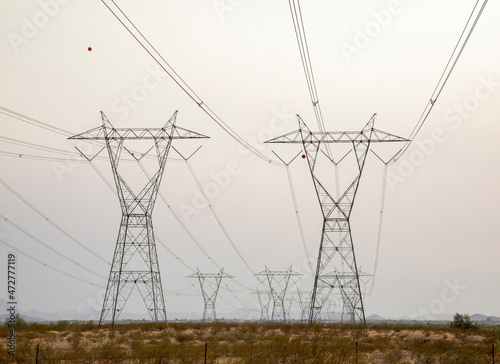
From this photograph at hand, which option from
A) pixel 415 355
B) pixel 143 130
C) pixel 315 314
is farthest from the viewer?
pixel 315 314

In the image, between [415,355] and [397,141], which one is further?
[397,141]

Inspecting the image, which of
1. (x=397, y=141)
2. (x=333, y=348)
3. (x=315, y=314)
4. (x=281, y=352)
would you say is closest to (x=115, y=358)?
(x=281, y=352)

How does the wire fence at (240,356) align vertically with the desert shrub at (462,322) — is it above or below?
below

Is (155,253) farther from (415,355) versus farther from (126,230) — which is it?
(415,355)

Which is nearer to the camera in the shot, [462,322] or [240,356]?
[240,356]

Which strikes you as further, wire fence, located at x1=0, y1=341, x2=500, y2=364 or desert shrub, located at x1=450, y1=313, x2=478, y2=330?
desert shrub, located at x1=450, y1=313, x2=478, y2=330

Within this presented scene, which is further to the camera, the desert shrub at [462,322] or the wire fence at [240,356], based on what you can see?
the desert shrub at [462,322]

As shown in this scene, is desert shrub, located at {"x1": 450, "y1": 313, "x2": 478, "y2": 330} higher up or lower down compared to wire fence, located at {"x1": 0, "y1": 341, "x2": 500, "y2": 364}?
higher up

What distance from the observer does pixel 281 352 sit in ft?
99.3

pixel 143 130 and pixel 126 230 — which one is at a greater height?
pixel 143 130

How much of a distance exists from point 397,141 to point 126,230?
23820 millimetres

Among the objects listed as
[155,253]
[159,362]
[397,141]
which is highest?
[397,141]

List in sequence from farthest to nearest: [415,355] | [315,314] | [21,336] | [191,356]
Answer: [315,314] → [21,336] → [415,355] → [191,356]

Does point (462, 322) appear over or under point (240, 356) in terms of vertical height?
over
